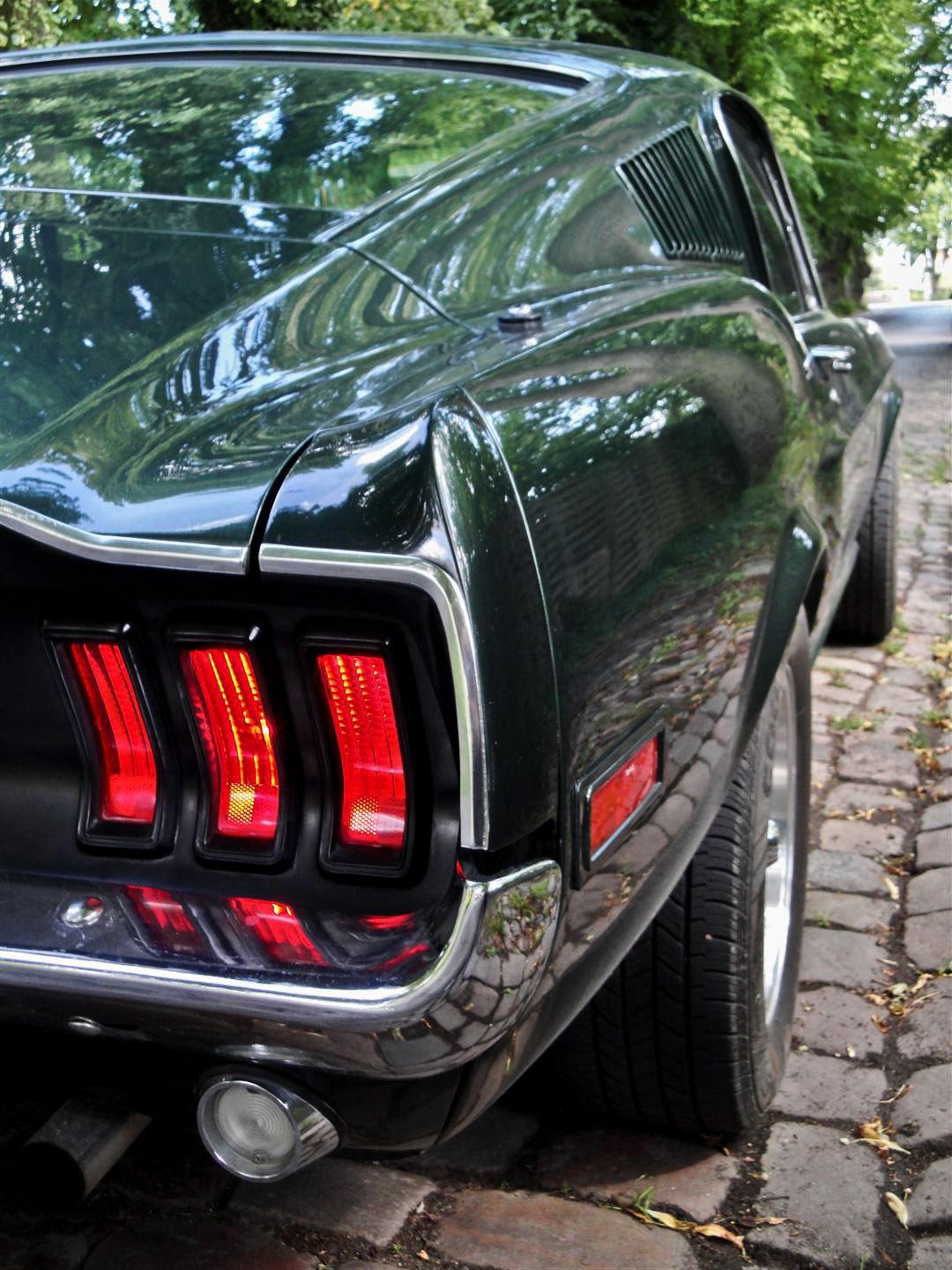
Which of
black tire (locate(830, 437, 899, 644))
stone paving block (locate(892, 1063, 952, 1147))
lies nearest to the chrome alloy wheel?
stone paving block (locate(892, 1063, 952, 1147))

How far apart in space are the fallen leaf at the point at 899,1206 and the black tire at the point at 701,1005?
0.24 metres

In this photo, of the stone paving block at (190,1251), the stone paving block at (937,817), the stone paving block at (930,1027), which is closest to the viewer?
the stone paving block at (190,1251)

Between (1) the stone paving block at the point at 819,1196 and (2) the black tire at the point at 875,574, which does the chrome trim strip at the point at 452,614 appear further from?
(2) the black tire at the point at 875,574

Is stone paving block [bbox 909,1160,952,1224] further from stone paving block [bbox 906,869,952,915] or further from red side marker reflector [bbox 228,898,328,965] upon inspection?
red side marker reflector [bbox 228,898,328,965]

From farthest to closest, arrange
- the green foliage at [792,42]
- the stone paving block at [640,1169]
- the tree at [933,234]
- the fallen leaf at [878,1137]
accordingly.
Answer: the tree at [933,234]
the green foliage at [792,42]
the fallen leaf at [878,1137]
the stone paving block at [640,1169]

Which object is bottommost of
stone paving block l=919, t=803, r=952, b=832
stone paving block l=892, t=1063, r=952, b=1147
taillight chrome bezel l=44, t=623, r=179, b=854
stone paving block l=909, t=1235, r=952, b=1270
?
stone paving block l=919, t=803, r=952, b=832

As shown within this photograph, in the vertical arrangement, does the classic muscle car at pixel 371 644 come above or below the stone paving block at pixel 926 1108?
above

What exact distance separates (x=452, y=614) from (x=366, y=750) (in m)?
0.20

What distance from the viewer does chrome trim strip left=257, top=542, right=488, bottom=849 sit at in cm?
130

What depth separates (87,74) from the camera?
2.82m

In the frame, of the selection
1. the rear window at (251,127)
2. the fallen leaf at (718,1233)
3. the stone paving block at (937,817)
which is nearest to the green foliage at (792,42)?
the stone paving block at (937,817)

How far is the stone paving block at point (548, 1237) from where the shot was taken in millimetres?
2111

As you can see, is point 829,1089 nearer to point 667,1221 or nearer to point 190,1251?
point 667,1221

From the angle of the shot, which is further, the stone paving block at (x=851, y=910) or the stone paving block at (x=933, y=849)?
the stone paving block at (x=933, y=849)
